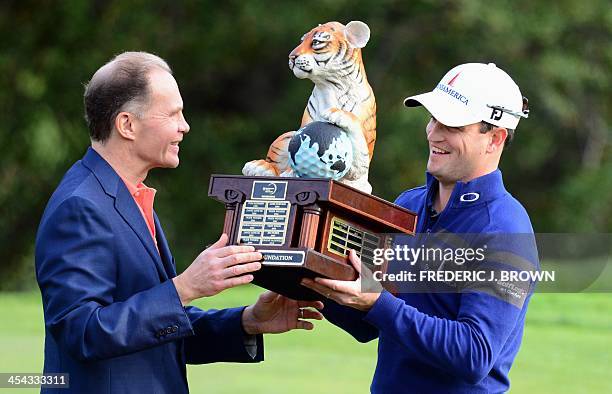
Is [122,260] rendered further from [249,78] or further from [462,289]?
[249,78]

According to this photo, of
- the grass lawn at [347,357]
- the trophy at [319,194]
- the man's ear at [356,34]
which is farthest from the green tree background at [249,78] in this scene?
the trophy at [319,194]

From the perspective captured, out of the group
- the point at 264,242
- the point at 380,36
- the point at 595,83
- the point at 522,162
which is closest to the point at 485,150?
the point at 264,242

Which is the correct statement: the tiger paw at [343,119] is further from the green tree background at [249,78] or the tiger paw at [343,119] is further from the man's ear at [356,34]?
the green tree background at [249,78]

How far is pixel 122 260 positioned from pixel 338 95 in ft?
3.30

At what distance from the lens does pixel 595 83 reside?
850 inches

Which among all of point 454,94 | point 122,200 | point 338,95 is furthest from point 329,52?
point 122,200

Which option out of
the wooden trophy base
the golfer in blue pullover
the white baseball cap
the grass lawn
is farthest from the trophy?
the grass lawn

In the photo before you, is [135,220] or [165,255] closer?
[135,220]

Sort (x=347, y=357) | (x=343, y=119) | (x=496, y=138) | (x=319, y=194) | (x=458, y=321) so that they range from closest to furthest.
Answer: (x=319, y=194), (x=458, y=321), (x=343, y=119), (x=496, y=138), (x=347, y=357)

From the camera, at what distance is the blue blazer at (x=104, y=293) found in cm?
342

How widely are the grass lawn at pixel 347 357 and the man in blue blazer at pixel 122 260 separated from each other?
410 cm

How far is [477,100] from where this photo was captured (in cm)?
385

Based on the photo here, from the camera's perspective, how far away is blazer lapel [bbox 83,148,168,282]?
367 centimetres

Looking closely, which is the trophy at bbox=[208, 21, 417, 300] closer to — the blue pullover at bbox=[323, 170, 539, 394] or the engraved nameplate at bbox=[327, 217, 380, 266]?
the engraved nameplate at bbox=[327, 217, 380, 266]
